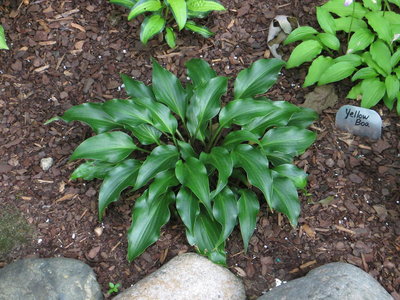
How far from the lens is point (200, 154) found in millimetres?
3570

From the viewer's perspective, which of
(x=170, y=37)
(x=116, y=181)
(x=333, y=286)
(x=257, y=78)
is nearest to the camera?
(x=333, y=286)

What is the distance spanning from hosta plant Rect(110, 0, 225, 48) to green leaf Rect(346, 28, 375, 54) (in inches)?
41.8

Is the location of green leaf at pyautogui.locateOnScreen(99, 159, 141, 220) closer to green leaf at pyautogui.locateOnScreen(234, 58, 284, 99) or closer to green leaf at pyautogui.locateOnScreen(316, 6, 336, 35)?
green leaf at pyautogui.locateOnScreen(234, 58, 284, 99)

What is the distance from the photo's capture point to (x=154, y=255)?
3.64m

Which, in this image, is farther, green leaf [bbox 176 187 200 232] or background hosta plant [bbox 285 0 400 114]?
background hosta plant [bbox 285 0 400 114]

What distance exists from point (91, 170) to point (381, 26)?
249cm

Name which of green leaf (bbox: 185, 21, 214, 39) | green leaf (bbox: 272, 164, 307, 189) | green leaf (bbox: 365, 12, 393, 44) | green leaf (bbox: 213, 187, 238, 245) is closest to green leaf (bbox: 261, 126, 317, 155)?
green leaf (bbox: 272, 164, 307, 189)

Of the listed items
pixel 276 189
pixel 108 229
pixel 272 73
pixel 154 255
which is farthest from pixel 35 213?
pixel 272 73

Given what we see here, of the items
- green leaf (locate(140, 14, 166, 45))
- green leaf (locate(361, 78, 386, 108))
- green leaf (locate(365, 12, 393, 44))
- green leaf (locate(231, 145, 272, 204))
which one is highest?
green leaf (locate(365, 12, 393, 44))

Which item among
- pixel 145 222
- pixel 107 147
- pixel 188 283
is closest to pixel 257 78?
pixel 107 147

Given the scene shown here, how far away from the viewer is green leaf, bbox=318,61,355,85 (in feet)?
13.0

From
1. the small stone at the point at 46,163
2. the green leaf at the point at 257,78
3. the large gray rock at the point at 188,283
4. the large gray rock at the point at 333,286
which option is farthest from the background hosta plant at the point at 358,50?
the small stone at the point at 46,163

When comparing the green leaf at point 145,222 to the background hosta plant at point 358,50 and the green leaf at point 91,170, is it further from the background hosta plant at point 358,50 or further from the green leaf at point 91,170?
the background hosta plant at point 358,50

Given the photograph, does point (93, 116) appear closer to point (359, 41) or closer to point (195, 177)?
point (195, 177)
